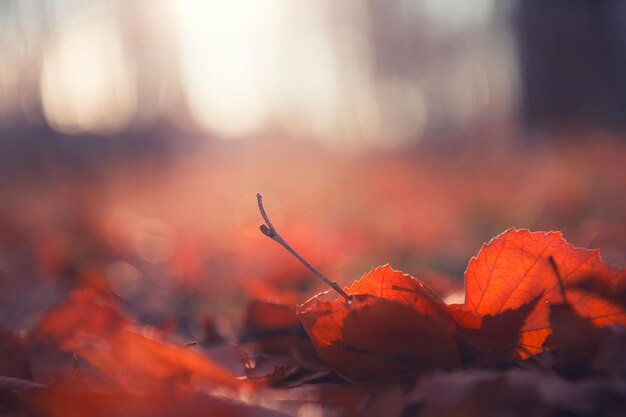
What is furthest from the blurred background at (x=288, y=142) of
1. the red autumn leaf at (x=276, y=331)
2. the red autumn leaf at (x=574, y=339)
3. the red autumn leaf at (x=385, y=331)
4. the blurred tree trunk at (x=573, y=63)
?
the red autumn leaf at (x=574, y=339)

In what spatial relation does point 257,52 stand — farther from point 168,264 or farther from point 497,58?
point 168,264

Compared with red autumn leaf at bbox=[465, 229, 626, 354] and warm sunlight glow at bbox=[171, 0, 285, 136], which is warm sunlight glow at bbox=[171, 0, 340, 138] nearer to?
warm sunlight glow at bbox=[171, 0, 285, 136]

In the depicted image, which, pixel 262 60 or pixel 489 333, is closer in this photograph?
pixel 489 333

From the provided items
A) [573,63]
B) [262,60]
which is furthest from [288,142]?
[573,63]


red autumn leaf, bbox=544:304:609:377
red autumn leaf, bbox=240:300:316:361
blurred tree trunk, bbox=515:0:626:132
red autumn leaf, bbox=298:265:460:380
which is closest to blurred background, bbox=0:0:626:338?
blurred tree trunk, bbox=515:0:626:132

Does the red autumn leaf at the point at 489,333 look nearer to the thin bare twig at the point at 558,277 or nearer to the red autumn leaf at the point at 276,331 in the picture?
the thin bare twig at the point at 558,277

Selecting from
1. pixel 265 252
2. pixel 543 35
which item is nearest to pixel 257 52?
pixel 543 35

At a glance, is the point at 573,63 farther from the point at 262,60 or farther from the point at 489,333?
the point at 262,60
